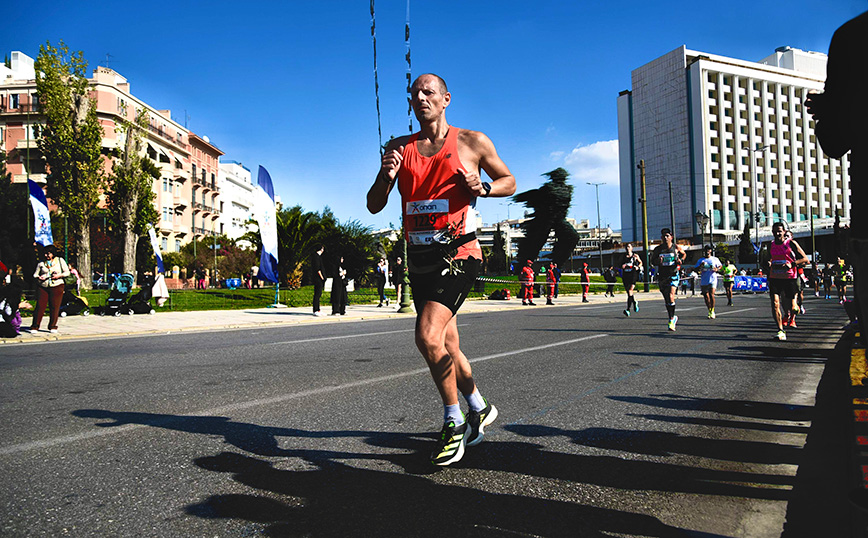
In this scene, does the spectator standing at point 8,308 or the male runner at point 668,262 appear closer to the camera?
the spectator standing at point 8,308

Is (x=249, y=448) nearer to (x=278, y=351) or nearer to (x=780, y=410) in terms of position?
(x=780, y=410)

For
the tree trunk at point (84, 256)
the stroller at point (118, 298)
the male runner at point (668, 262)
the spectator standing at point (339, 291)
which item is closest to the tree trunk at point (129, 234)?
the tree trunk at point (84, 256)

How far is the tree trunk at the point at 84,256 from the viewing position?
33.6 metres

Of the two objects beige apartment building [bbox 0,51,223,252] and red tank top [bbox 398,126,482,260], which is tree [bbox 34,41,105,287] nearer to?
beige apartment building [bbox 0,51,223,252]

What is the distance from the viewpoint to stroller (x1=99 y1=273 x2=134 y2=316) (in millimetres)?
16745

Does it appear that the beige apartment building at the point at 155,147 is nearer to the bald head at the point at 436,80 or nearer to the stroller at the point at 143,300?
the stroller at the point at 143,300

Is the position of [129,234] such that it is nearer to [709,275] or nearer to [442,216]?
[709,275]

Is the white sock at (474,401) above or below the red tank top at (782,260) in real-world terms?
below

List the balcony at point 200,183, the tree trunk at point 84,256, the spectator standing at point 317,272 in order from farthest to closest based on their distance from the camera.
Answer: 1. the balcony at point 200,183
2. the tree trunk at point 84,256
3. the spectator standing at point 317,272

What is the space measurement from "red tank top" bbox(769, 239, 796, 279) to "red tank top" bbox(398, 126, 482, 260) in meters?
8.06

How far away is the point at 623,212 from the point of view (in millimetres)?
109625

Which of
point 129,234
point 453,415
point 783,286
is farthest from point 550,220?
point 129,234

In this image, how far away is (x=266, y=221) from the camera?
62.7 feet

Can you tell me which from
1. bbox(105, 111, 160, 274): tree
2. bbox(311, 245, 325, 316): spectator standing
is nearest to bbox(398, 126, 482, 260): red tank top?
bbox(311, 245, 325, 316): spectator standing
